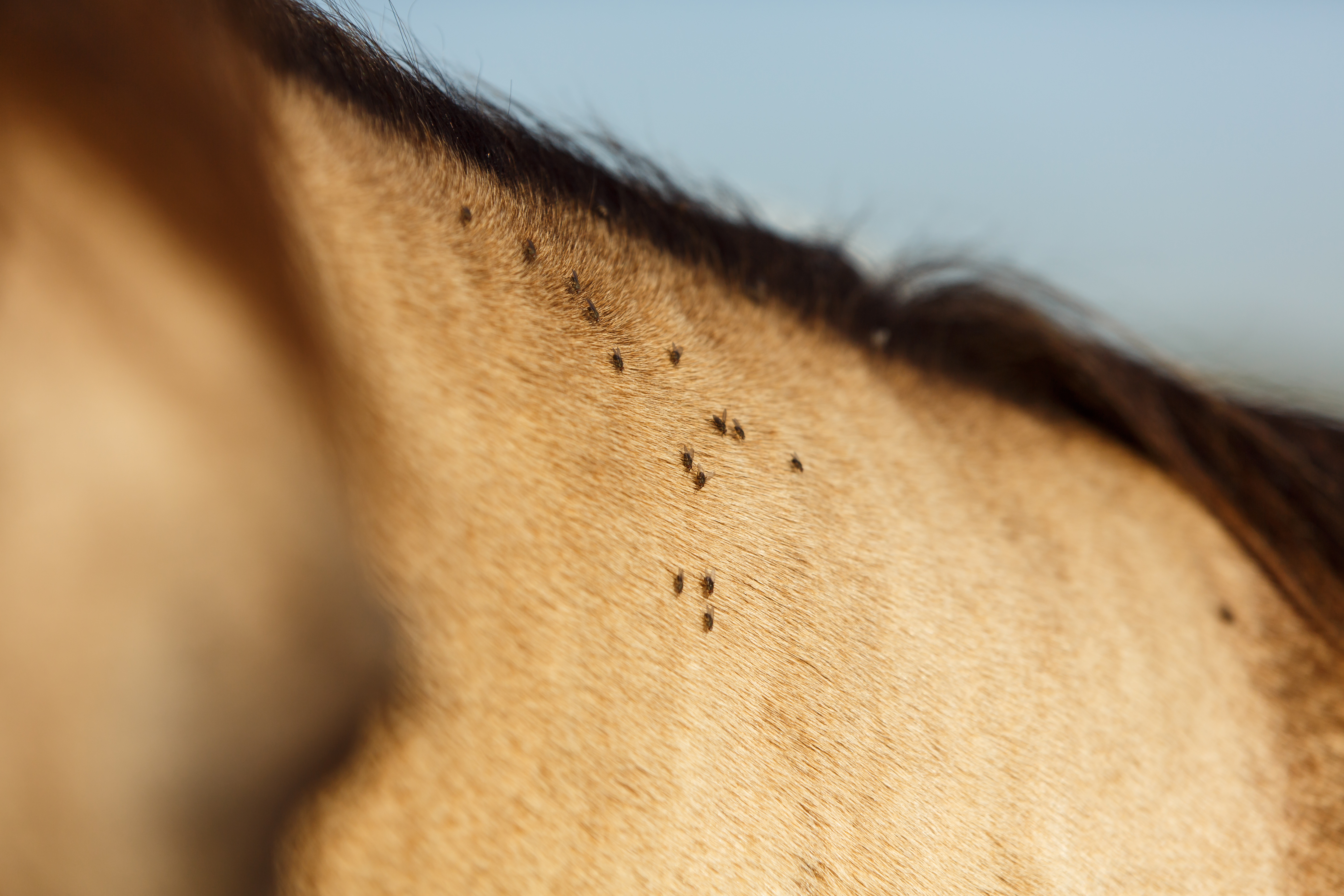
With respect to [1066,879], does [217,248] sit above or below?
above

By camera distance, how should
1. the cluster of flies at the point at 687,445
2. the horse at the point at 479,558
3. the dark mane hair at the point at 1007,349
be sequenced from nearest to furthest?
the horse at the point at 479,558
the cluster of flies at the point at 687,445
the dark mane hair at the point at 1007,349

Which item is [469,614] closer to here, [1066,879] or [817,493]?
[817,493]

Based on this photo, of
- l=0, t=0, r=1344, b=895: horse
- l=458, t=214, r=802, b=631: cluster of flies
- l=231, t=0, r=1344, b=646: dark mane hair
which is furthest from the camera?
l=231, t=0, r=1344, b=646: dark mane hair

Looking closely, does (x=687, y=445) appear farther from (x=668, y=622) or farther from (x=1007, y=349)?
(x=1007, y=349)

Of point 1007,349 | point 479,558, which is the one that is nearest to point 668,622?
point 479,558

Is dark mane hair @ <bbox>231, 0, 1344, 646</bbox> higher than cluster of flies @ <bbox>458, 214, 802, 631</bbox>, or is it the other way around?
dark mane hair @ <bbox>231, 0, 1344, 646</bbox>

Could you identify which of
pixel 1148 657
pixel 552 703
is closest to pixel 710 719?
pixel 552 703

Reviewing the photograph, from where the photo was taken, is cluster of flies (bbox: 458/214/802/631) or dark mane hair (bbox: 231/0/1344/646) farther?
dark mane hair (bbox: 231/0/1344/646)
